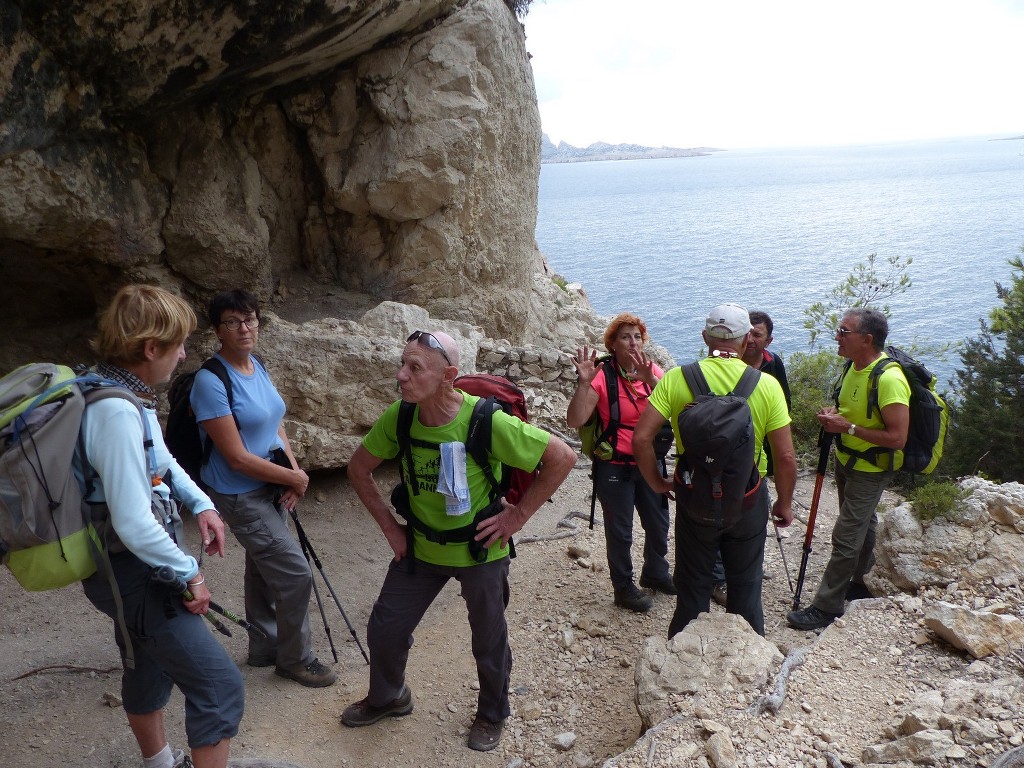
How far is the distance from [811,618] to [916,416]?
163 cm

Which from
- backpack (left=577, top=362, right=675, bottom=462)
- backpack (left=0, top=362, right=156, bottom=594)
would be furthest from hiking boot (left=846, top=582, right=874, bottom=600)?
backpack (left=0, top=362, right=156, bottom=594)

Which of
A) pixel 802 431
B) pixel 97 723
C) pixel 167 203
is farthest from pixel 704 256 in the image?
pixel 97 723

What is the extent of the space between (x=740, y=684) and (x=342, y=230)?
23.8ft

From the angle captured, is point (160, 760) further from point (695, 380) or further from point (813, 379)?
point (813, 379)

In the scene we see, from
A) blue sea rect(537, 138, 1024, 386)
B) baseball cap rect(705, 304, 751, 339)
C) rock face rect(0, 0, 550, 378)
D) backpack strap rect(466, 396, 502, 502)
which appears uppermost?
rock face rect(0, 0, 550, 378)

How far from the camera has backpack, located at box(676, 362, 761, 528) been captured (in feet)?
13.0

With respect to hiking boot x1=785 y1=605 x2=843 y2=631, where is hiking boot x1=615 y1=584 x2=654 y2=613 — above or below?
above

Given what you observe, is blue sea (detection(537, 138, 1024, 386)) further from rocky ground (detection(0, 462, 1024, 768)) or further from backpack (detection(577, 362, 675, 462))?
rocky ground (detection(0, 462, 1024, 768))

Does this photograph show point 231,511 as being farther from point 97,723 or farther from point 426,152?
point 426,152

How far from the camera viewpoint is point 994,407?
11039 millimetres

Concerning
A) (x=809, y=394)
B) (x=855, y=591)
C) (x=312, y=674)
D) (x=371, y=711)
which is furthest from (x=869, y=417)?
(x=809, y=394)

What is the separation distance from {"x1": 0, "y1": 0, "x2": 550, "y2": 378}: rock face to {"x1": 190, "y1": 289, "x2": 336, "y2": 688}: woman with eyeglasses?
2.83 meters

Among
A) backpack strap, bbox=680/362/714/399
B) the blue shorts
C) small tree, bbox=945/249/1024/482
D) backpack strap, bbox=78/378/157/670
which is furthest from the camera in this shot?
small tree, bbox=945/249/1024/482

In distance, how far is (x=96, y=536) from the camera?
2.73 metres
